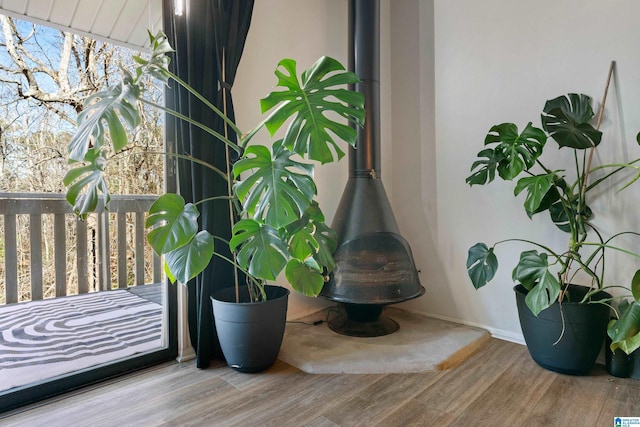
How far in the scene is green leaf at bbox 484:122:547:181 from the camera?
5.67 feet

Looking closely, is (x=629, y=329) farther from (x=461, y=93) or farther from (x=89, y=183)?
(x=89, y=183)

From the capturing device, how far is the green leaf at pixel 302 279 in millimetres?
1710

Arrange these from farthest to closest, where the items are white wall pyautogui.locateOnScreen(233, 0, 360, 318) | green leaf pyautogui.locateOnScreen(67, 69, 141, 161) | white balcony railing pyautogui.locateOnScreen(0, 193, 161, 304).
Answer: white balcony railing pyautogui.locateOnScreen(0, 193, 161, 304) < white wall pyautogui.locateOnScreen(233, 0, 360, 318) < green leaf pyautogui.locateOnScreen(67, 69, 141, 161)

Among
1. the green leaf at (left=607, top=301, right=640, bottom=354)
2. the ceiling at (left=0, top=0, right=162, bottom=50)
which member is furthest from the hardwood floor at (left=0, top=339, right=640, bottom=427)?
the ceiling at (left=0, top=0, right=162, bottom=50)

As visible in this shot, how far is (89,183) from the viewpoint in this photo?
1.44 metres

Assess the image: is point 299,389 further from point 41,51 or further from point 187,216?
point 41,51

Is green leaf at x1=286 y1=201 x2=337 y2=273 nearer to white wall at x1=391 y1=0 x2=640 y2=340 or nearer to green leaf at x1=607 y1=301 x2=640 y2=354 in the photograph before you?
white wall at x1=391 y1=0 x2=640 y2=340

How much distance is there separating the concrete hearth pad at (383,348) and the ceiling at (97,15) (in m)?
1.90

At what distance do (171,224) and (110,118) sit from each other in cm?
45

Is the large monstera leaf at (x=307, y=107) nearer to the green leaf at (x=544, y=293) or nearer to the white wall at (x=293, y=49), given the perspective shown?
the white wall at (x=293, y=49)

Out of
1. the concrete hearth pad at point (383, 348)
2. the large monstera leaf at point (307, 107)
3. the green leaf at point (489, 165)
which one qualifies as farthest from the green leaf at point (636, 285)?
the large monstera leaf at point (307, 107)

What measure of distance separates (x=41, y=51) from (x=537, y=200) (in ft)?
9.19

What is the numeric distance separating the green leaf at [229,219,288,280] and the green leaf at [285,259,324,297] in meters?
0.21

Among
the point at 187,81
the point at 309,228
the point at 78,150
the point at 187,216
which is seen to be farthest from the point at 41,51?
the point at 309,228
